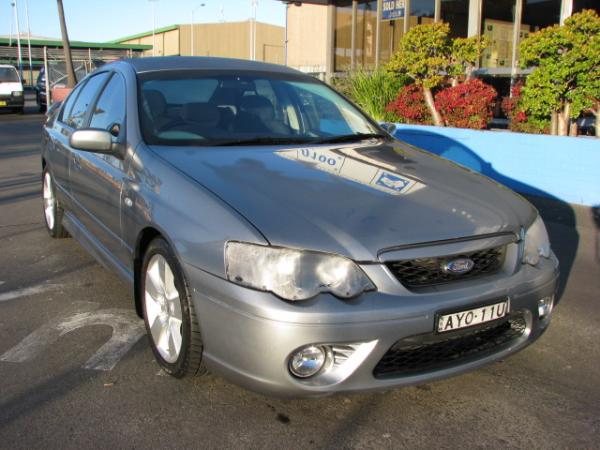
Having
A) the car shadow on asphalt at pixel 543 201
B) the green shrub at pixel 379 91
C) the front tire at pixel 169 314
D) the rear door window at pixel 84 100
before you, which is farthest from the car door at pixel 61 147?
the green shrub at pixel 379 91

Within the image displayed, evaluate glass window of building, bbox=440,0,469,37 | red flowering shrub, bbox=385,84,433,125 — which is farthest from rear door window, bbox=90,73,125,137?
glass window of building, bbox=440,0,469,37

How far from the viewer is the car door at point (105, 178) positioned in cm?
372

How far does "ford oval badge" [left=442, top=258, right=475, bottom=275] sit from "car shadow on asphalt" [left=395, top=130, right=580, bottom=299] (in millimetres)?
2100

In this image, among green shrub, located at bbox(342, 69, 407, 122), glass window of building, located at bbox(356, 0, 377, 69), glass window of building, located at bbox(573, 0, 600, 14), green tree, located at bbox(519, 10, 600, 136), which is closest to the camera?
green tree, located at bbox(519, 10, 600, 136)

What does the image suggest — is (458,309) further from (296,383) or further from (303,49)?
(303,49)

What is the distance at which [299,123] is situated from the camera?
4234mm

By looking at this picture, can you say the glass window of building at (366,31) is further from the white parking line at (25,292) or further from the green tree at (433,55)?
the white parking line at (25,292)

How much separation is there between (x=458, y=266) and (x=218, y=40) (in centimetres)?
6454

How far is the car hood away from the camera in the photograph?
2.65 meters

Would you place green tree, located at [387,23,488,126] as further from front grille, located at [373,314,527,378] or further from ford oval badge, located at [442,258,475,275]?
ford oval badge, located at [442,258,475,275]

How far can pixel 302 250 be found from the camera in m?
2.57

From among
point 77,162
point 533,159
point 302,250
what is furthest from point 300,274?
point 533,159

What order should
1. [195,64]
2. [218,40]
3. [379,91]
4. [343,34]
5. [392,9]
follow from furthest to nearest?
[218,40]
[343,34]
[392,9]
[379,91]
[195,64]

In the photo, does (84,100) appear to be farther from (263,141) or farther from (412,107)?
(412,107)
